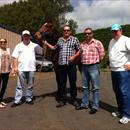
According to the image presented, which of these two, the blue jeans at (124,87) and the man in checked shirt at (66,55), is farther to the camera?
the man in checked shirt at (66,55)

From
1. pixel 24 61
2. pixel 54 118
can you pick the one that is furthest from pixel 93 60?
pixel 24 61

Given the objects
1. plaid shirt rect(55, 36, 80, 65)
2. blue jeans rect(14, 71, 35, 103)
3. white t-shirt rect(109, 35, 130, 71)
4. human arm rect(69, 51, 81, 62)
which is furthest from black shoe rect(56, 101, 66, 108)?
white t-shirt rect(109, 35, 130, 71)

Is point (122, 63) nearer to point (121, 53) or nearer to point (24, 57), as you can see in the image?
point (121, 53)

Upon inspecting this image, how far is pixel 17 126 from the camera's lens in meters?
8.66

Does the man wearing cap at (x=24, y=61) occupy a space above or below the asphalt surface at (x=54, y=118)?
above

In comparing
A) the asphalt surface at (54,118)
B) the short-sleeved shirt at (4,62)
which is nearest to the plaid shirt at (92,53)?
the asphalt surface at (54,118)

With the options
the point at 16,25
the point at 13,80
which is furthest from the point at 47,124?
the point at 16,25

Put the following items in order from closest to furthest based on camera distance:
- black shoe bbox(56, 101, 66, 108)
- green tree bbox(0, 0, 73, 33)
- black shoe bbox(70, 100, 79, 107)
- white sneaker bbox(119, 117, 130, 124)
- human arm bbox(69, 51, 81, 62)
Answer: white sneaker bbox(119, 117, 130, 124)
human arm bbox(69, 51, 81, 62)
black shoe bbox(70, 100, 79, 107)
black shoe bbox(56, 101, 66, 108)
green tree bbox(0, 0, 73, 33)

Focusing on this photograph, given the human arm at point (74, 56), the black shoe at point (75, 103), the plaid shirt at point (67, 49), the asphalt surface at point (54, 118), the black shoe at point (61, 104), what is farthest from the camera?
the black shoe at point (61, 104)

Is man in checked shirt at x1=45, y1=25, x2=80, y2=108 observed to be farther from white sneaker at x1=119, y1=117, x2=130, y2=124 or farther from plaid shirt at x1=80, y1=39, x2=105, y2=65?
white sneaker at x1=119, y1=117, x2=130, y2=124

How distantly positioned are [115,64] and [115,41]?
1.59ft

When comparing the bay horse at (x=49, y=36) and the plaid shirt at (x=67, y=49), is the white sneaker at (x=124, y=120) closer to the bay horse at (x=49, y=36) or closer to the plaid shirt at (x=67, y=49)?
the plaid shirt at (x=67, y=49)

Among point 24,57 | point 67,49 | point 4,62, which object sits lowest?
point 4,62

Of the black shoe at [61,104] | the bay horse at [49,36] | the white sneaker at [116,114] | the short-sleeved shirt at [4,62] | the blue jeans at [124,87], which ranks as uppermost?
the bay horse at [49,36]
